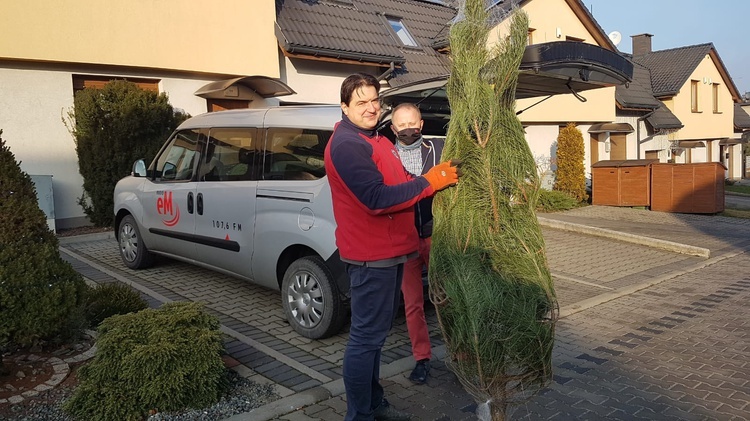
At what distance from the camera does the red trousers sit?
4457 mm

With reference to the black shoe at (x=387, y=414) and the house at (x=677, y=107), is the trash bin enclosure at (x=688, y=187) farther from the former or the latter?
the black shoe at (x=387, y=414)

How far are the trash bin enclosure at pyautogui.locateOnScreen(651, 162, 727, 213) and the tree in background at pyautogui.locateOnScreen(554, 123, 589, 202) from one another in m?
2.13

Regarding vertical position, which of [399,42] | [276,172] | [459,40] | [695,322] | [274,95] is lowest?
[695,322]

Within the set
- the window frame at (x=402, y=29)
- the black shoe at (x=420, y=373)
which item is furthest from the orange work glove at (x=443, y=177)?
the window frame at (x=402, y=29)

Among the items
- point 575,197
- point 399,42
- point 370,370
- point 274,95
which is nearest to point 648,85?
point 575,197

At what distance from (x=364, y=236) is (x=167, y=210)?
4391mm

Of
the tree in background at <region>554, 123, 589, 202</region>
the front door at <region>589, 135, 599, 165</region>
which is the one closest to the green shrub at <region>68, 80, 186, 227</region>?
the tree in background at <region>554, 123, 589, 202</region>

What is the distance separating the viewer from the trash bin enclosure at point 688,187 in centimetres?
1538

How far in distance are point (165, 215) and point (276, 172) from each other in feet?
7.02

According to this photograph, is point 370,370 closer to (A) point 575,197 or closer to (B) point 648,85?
(A) point 575,197

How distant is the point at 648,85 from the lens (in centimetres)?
2786

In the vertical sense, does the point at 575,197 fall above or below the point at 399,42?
below

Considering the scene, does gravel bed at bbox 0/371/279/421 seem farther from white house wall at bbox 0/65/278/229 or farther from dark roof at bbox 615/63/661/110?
dark roof at bbox 615/63/661/110

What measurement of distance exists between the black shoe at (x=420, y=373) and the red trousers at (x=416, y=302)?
5 centimetres
